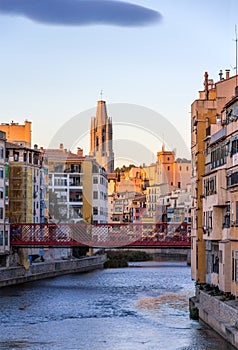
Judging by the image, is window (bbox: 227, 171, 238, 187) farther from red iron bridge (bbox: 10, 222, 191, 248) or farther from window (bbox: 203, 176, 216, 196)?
red iron bridge (bbox: 10, 222, 191, 248)

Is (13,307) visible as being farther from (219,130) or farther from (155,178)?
(155,178)

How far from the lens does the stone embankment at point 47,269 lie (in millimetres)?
68312

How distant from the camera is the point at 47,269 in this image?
79938 millimetres

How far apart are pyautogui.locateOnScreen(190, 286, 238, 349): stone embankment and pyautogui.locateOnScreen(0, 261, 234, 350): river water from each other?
46cm

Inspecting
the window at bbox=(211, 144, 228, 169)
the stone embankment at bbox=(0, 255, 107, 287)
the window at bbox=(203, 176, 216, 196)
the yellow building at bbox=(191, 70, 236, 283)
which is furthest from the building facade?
the window at bbox=(211, 144, 228, 169)

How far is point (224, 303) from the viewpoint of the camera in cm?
3325

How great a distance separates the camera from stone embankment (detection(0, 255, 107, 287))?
68.3 meters

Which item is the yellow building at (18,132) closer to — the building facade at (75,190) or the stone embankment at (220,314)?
the building facade at (75,190)

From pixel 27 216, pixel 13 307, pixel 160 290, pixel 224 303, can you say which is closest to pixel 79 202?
pixel 27 216

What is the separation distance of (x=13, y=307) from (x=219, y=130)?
1715 centimetres

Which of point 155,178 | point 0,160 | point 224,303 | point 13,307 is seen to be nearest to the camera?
point 224,303

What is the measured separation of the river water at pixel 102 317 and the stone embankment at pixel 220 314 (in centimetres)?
46

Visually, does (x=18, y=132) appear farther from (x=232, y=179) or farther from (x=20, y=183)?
(x=232, y=179)

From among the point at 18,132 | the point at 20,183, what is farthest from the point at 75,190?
the point at 20,183
